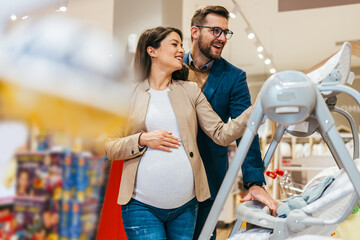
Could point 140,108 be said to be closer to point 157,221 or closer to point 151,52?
point 151,52

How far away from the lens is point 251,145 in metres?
1.42

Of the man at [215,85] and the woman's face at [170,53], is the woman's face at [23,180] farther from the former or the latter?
the man at [215,85]

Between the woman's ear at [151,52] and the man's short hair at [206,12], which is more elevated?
the man's short hair at [206,12]

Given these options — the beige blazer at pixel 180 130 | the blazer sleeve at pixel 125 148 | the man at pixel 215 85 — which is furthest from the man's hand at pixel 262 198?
the blazer sleeve at pixel 125 148

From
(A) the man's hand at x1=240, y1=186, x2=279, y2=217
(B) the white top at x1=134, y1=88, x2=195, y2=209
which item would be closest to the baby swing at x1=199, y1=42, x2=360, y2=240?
(A) the man's hand at x1=240, y1=186, x2=279, y2=217

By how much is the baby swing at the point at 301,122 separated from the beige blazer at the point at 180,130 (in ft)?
0.78

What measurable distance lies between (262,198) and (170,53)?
0.61 meters

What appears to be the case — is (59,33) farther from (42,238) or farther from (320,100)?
(320,100)

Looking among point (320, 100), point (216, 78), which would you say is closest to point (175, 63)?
point (216, 78)

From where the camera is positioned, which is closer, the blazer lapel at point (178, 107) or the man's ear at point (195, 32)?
the blazer lapel at point (178, 107)

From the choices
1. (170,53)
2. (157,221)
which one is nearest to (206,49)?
(170,53)

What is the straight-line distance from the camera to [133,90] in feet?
4.56

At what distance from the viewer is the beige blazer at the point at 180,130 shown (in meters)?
1.27

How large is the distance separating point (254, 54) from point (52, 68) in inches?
236
